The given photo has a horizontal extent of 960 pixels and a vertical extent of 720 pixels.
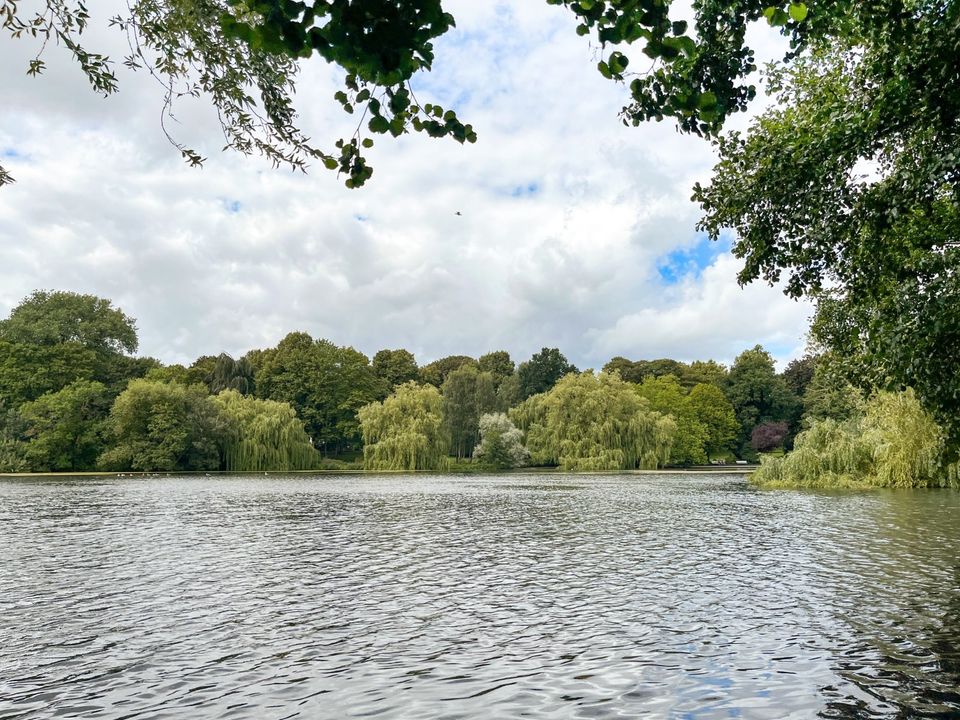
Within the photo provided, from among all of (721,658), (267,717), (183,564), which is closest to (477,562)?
(183,564)

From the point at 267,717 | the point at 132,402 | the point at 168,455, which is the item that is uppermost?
the point at 132,402

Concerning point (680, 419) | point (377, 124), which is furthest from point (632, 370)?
point (377, 124)

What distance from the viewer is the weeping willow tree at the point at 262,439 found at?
62625 mm

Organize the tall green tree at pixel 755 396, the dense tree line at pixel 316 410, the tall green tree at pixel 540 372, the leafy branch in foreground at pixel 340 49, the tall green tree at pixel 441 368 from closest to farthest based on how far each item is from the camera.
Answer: the leafy branch in foreground at pixel 340 49 → the dense tree line at pixel 316 410 → the tall green tree at pixel 755 396 → the tall green tree at pixel 540 372 → the tall green tree at pixel 441 368

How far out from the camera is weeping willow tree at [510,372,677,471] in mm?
64625

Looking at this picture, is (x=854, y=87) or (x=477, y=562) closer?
(x=854, y=87)

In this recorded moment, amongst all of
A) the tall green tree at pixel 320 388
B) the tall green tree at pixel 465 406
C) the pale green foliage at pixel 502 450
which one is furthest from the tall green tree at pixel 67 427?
the pale green foliage at pixel 502 450

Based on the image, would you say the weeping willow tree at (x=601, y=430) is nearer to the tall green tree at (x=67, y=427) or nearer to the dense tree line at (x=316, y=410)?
the dense tree line at (x=316, y=410)

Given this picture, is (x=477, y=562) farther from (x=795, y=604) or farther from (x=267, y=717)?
(x=267, y=717)

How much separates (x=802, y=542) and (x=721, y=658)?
9846 millimetres

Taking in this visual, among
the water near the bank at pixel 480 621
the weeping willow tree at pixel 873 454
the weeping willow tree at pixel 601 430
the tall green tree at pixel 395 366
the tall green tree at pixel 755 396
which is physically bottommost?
the water near the bank at pixel 480 621

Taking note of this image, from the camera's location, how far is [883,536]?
17.0m

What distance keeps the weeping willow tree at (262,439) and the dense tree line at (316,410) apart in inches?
4.6

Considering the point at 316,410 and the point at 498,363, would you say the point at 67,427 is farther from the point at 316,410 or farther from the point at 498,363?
the point at 498,363
